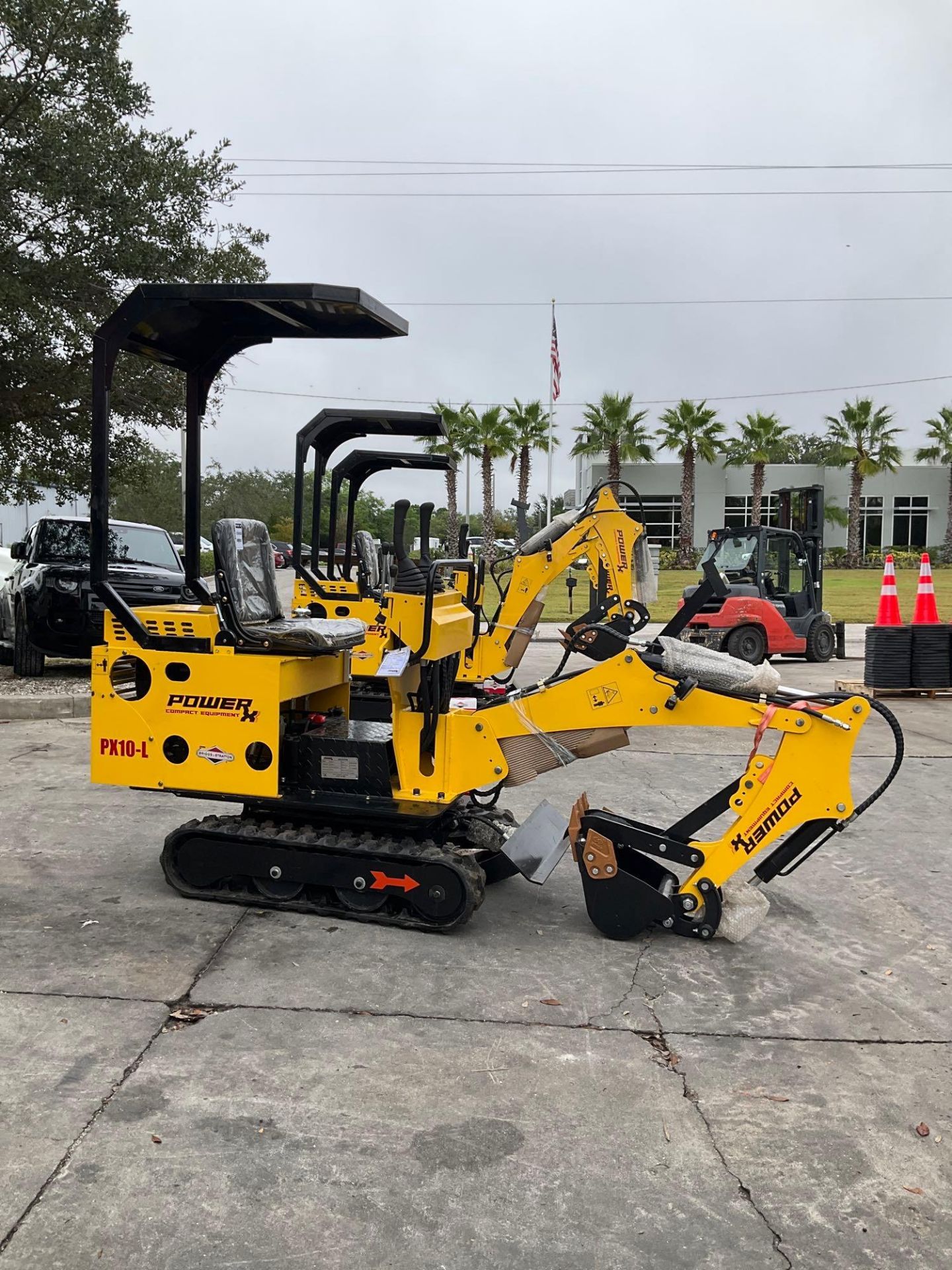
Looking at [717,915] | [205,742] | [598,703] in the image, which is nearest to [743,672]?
[598,703]

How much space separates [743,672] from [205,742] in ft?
8.40

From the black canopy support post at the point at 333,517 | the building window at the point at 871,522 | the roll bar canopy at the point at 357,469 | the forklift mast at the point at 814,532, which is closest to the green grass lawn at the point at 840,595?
the forklift mast at the point at 814,532

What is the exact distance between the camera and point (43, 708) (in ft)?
34.6

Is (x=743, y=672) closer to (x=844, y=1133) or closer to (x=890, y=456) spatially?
(x=844, y=1133)

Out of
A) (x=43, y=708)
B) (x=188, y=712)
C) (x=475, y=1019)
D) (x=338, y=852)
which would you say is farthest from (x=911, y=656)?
(x=475, y=1019)

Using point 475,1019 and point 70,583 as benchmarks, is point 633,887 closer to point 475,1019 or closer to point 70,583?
point 475,1019

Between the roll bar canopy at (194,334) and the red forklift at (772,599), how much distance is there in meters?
10.6

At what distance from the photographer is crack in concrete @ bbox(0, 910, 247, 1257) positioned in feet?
9.33

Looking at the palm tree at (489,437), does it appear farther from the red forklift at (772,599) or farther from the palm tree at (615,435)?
the red forklift at (772,599)

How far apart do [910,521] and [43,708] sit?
187 feet

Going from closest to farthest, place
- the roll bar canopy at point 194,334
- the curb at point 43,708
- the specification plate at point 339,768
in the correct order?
the roll bar canopy at point 194,334, the specification plate at point 339,768, the curb at point 43,708

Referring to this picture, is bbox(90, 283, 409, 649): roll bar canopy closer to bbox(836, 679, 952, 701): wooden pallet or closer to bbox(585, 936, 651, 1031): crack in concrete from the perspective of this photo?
bbox(585, 936, 651, 1031): crack in concrete

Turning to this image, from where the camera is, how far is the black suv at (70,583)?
38.4 ft

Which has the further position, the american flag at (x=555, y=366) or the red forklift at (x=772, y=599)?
the american flag at (x=555, y=366)
